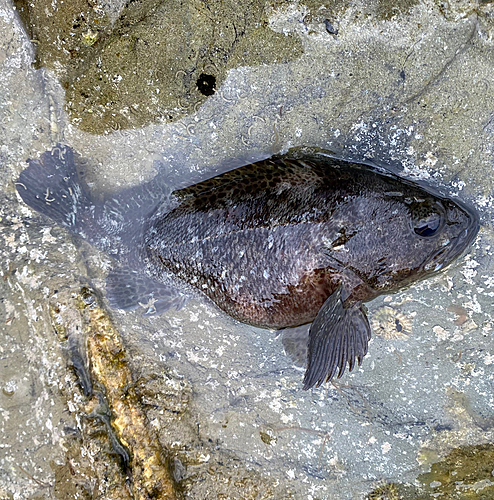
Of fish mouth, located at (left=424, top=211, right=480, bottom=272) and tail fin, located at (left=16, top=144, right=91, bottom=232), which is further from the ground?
fish mouth, located at (left=424, top=211, right=480, bottom=272)

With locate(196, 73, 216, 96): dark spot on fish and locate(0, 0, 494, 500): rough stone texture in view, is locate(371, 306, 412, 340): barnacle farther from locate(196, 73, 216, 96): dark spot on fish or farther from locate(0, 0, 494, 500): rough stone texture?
locate(196, 73, 216, 96): dark spot on fish

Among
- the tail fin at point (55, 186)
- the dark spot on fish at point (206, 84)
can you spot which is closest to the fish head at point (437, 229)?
the dark spot on fish at point (206, 84)

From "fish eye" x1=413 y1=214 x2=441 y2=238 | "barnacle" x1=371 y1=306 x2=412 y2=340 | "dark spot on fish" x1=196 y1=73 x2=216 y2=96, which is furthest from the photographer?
"barnacle" x1=371 y1=306 x2=412 y2=340

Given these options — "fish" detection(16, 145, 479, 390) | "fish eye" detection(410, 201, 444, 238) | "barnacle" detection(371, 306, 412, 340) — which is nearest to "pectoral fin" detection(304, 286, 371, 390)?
"fish" detection(16, 145, 479, 390)

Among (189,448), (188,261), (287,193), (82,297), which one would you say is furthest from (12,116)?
(189,448)

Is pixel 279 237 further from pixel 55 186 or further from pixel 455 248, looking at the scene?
pixel 55 186

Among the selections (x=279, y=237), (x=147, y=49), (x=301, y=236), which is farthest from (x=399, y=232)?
(x=147, y=49)

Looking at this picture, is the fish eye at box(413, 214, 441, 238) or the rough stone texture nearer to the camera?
the fish eye at box(413, 214, 441, 238)
